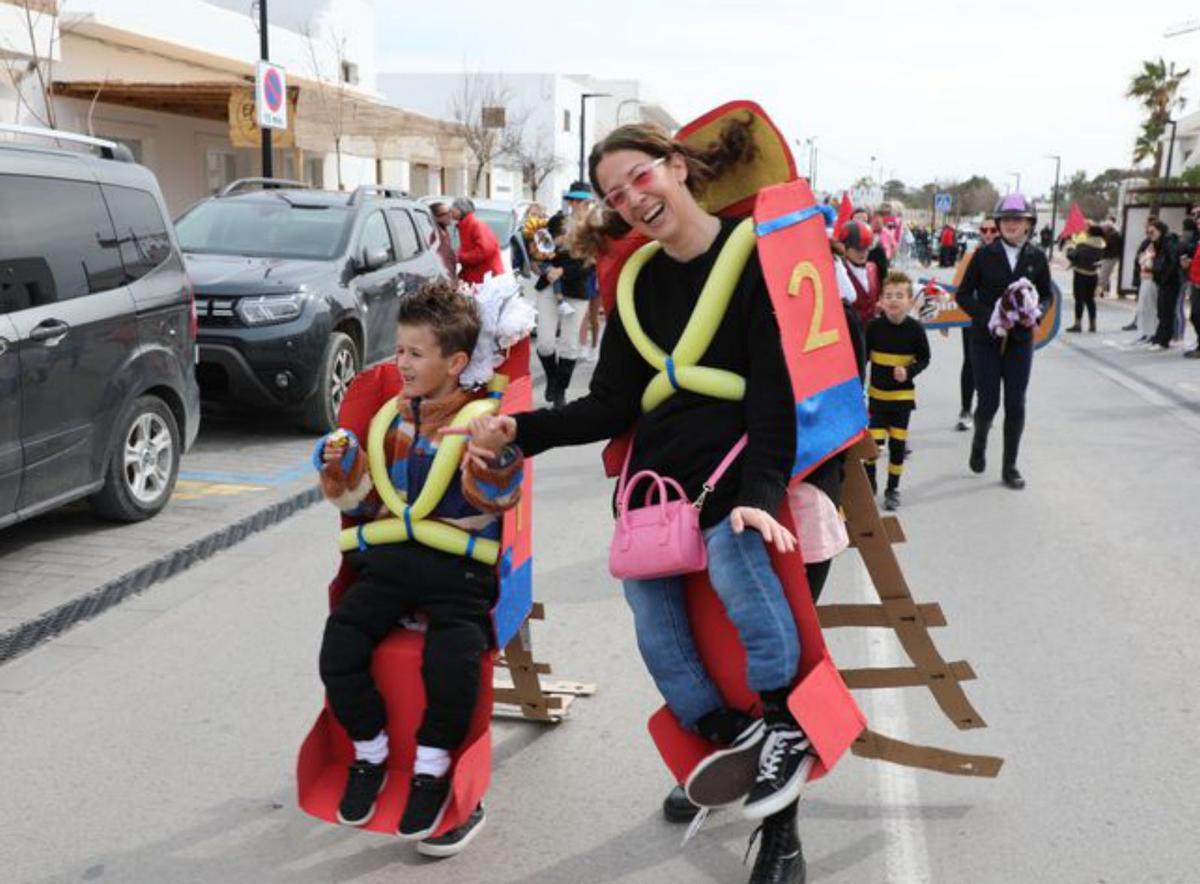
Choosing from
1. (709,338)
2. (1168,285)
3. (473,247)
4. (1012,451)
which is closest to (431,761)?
(709,338)

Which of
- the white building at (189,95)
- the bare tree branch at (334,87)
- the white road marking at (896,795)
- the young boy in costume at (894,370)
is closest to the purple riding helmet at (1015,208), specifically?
the young boy in costume at (894,370)

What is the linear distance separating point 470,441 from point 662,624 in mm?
700

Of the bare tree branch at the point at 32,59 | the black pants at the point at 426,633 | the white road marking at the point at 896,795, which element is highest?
the bare tree branch at the point at 32,59

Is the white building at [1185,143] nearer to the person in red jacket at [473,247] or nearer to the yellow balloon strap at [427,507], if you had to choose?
the person in red jacket at [473,247]

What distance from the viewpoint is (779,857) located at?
2.98 meters

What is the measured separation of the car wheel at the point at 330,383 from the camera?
29.9 ft

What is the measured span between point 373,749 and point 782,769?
1.12 m

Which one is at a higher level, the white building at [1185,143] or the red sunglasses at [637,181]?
the white building at [1185,143]

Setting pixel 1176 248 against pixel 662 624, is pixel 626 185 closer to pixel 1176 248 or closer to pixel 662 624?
pixel 662 624

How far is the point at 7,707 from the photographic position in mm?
4254

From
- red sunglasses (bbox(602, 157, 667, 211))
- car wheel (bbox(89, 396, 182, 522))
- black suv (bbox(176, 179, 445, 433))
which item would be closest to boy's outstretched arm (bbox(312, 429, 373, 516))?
red sunglasses (bbox(602, 157, 667, 211))

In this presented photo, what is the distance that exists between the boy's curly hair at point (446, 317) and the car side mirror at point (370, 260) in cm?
671

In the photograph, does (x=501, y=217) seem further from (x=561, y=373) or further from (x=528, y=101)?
(x=528, y=101)

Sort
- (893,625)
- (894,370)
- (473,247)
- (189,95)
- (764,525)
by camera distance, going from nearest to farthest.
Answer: (764,525), (893,625), (894,370), (473,247), (189,95)
